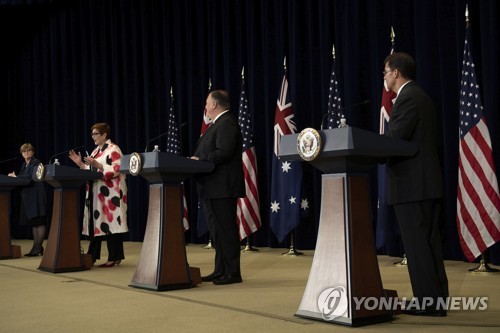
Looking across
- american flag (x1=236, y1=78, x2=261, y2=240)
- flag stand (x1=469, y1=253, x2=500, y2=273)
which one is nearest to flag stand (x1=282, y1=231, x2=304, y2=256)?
american flag (x1=236, y1=78, x2=261, y2=240)

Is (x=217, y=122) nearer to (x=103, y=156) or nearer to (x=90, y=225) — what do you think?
(x=103, y=156)

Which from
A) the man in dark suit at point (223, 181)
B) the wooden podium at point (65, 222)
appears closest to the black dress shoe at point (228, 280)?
the man in dark suit at point (223, 181)

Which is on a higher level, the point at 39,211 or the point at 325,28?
the point at 325,28

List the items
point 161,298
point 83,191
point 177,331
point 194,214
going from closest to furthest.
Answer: point 177,331 < point 161,298 < point 194,214 < point 83,191

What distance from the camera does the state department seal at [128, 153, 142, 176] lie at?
4.08 m

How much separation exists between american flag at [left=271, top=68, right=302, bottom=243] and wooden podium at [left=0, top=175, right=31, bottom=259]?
2.72 m

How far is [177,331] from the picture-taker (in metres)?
2.81

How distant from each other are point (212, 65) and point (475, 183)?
4415 millimetres

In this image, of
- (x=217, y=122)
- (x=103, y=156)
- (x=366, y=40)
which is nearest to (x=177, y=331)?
(x=217, y=122)

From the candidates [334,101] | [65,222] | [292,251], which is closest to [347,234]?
[65,222]

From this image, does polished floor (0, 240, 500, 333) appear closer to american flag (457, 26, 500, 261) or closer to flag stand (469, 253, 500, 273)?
flag stand (469, 253, 500, 273)

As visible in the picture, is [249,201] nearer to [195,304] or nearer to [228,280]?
[228,280]

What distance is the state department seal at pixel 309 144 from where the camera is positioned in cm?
283

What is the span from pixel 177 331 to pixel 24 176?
4766mm
